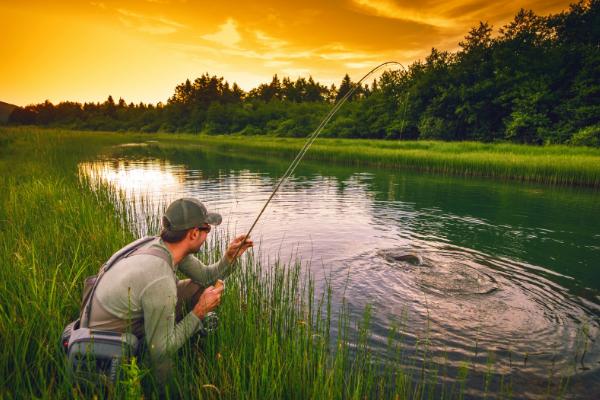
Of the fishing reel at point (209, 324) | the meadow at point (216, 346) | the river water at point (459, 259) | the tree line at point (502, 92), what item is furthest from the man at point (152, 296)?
the tree line at point (502, 92)

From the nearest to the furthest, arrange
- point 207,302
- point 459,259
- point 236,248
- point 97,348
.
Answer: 1. point 97,348
2. point 207,302
3. point 236,248
4. point 459,259

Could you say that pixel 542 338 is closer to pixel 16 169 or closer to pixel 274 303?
pixel 274 303

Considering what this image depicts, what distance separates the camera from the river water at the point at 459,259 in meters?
5.01

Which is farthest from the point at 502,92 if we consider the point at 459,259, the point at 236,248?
the point at 236,248

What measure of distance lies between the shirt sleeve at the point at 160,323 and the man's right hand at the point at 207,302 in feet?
0.97

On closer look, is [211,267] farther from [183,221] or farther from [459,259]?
[459,259]

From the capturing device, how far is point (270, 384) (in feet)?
9.14

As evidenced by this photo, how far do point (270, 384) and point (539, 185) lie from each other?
2226cm

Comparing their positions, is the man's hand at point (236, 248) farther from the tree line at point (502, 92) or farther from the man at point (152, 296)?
the tree line at point (502, 92)

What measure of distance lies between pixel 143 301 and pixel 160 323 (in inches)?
8.1

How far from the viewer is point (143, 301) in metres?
2.60

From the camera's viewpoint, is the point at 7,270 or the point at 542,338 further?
the point at 542,338

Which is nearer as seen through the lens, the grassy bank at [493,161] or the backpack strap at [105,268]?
the backpack strap at [105,268]

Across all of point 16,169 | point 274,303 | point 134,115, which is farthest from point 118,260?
point 134,115
